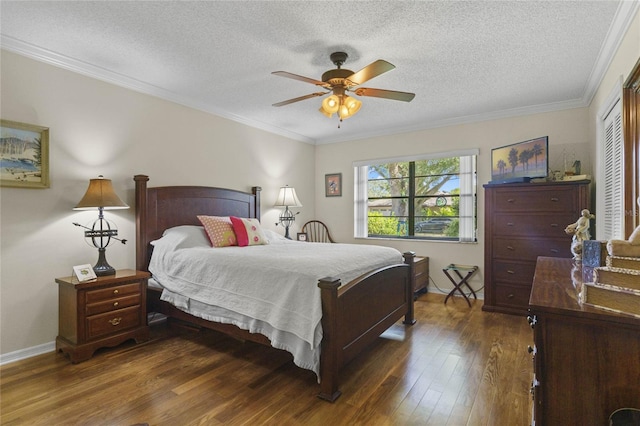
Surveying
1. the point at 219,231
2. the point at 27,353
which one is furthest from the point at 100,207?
the point at 27,353

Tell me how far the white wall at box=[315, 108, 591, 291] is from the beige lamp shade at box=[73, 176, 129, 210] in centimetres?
349

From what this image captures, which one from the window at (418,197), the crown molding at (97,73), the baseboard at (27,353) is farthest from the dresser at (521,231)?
the baseboard at (27,353)

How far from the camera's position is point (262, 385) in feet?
7.18

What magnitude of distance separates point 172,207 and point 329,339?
7.97 ft

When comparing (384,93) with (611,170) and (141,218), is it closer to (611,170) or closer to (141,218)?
(611,170)

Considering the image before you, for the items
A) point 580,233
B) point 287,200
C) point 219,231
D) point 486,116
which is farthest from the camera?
point 287,200

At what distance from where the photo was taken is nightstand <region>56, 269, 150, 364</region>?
251cm

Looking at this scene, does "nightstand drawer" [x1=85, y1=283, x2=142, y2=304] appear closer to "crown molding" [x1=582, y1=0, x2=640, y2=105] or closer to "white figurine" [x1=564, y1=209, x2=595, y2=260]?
"white figurine" [x1=564, y1=209, x2=595, y2=260]

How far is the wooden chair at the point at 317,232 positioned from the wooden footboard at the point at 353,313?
2.62m

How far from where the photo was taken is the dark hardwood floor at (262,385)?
184 cm

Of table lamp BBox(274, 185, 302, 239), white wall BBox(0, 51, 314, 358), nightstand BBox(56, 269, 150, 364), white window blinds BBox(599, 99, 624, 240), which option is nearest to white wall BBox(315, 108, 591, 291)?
white window blinds BBox(599, 99, 624, 240)

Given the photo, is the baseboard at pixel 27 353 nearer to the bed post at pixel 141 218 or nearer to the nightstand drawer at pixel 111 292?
the nightstand drawer at pixel 111 292

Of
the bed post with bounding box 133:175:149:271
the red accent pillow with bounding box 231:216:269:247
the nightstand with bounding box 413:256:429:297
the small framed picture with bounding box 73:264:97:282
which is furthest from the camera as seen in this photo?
the nightstand with bounding box 413:256:429:297

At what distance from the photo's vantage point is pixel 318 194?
585cm
